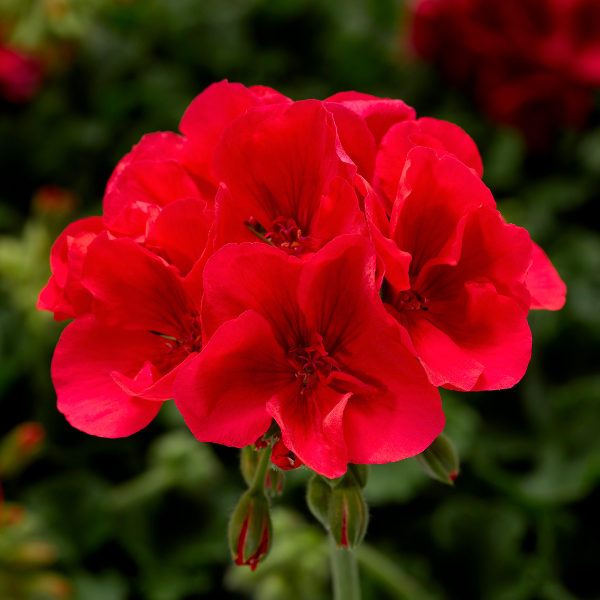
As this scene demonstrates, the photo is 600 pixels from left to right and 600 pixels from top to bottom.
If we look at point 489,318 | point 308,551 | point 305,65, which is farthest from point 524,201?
point 489,318

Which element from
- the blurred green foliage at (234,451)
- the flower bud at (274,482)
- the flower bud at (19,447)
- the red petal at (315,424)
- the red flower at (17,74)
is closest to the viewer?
the red petal at (315,424)

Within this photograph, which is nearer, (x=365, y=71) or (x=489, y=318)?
(x=489, y=318)

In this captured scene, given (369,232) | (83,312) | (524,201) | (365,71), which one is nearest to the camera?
(369,232)

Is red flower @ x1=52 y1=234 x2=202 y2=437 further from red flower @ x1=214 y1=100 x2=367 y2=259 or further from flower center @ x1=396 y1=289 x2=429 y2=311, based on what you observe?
flower center @ x1=396 y1=289 x2=429 y2=311

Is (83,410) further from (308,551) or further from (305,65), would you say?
(305,65)

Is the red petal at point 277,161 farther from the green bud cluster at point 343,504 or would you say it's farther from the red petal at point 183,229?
the green bud cluster at point 343,504

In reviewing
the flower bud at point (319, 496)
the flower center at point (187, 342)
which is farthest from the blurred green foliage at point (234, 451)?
→ the flower center at point (187, 342)

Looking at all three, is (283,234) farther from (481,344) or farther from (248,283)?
(481,344)
